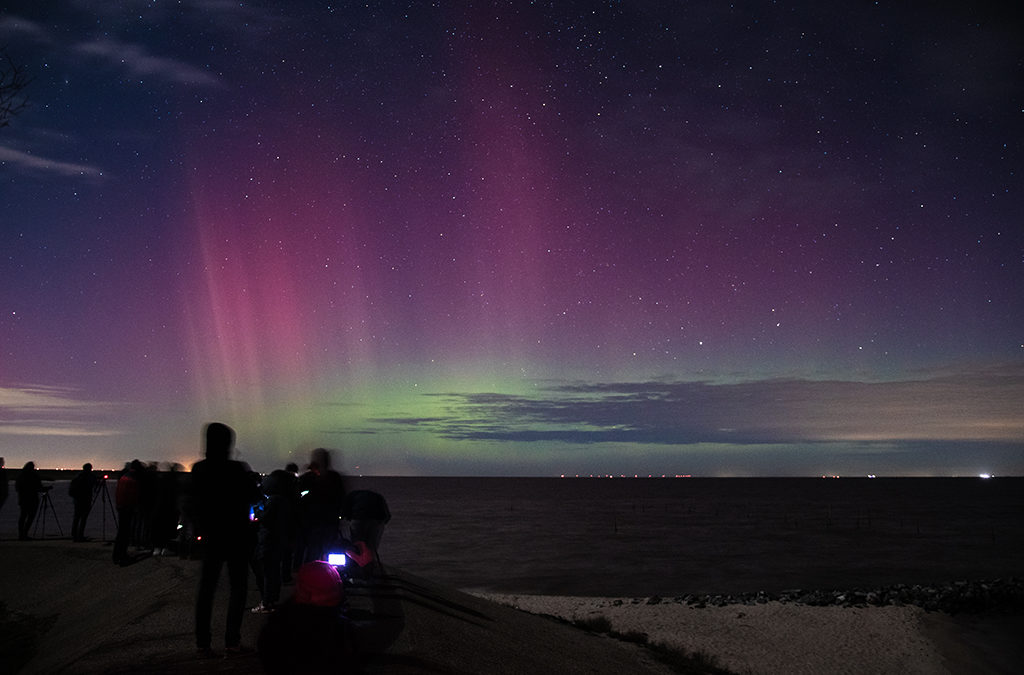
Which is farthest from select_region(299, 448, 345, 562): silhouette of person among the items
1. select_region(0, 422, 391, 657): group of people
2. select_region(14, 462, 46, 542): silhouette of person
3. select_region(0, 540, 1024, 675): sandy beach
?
select_region(14, 462, 46, 542): silhouette of person

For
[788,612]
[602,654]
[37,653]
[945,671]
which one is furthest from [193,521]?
[788,612]

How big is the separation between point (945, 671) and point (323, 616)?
17461mm

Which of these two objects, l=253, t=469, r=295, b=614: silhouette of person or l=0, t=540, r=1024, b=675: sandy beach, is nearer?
l=0, t=540, r=1024, b=675: sandy beach

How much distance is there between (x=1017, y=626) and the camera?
23.4 m

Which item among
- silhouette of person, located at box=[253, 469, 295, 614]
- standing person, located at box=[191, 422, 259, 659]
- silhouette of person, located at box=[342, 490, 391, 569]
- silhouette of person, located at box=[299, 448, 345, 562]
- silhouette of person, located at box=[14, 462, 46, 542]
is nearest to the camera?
standing person, located at box=[191, 422, 259, 659]

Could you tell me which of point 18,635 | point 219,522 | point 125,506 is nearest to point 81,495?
point 125,506

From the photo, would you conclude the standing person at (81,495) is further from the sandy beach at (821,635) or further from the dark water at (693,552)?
the dark water at (693,552)

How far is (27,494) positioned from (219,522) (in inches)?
577

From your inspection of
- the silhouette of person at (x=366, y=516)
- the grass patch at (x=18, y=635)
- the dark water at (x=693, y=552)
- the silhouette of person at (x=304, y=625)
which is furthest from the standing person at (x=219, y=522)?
the dark water at (x=693, y=552)

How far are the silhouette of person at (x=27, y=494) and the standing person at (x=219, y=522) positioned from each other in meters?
14.1

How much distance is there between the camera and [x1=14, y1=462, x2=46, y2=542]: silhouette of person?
18.0 meters

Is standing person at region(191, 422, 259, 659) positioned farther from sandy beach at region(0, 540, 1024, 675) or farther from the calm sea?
the calm sea

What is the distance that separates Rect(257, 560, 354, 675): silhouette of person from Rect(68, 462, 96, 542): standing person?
13.5m

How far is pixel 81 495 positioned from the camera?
57.1ft
